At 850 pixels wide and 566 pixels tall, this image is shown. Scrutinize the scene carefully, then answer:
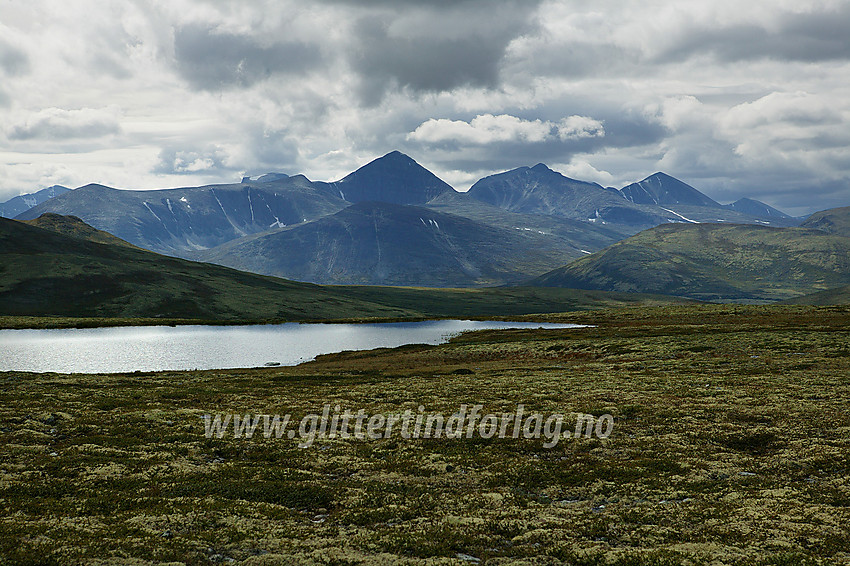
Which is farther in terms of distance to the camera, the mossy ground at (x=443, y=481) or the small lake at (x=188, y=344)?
the small lake at (x=188, y=344)

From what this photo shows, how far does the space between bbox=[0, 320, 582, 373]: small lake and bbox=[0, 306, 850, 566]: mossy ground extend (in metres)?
43.1

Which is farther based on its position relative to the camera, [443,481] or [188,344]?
[188,344]

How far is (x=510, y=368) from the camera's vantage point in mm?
74750

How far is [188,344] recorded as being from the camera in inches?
4978

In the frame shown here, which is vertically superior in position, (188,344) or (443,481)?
(443,481)

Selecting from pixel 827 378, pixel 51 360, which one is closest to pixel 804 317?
pixel 827 378

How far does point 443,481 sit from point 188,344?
4474 inches

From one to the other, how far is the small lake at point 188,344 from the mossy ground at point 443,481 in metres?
43.1

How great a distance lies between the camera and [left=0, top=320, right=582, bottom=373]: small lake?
96.3m

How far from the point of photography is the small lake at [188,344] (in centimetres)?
9631

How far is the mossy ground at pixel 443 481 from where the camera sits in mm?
18953

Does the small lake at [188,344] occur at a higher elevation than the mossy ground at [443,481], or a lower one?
lower

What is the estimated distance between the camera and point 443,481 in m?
27.8

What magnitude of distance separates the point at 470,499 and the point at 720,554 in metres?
10.3
